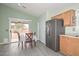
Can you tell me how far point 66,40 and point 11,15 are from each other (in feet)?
20.2

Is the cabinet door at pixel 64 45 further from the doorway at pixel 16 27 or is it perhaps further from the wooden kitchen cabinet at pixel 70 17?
the doorway at pixel 16 27

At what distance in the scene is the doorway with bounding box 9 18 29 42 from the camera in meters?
10.0

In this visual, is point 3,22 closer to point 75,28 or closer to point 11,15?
point 11,15

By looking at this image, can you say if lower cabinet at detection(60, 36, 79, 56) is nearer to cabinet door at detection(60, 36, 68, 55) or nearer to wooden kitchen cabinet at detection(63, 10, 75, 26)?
cabinet door at detection(60, 36, 68, 55)

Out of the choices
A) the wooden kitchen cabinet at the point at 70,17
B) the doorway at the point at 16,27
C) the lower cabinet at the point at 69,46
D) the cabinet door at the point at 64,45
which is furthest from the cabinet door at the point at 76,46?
the doorway at the point at 16,27

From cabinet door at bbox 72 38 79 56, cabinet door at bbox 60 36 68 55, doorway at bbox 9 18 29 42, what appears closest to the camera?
cabinet door at bbox 72 38 79 56

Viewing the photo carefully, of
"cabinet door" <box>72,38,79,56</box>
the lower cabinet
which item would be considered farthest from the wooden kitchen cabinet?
"cabinet door" <box>72,38,79,56</box>

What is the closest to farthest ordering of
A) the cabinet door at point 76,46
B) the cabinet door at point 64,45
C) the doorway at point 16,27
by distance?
the cabinet door at point 76,46, the cabinet door at point 64,45, the doorway at point 16,27

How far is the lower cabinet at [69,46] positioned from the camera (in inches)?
164

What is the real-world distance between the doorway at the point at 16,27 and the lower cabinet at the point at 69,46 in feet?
17.7

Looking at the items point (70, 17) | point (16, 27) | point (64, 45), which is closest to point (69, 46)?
point (64, 45)

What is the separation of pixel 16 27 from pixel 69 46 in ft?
21.9

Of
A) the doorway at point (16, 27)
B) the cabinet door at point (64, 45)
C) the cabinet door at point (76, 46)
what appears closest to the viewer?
the cabinet door at point (76, 46)

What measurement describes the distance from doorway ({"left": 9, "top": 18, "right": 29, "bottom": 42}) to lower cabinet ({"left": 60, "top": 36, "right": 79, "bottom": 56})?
5403 millimetres
